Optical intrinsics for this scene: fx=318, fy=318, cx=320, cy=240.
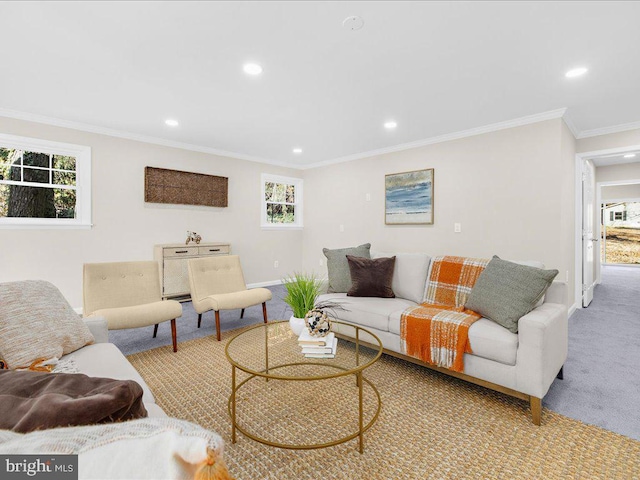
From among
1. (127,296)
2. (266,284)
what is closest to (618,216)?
(266,284)

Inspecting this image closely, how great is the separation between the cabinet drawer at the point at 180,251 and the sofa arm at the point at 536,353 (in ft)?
13.6

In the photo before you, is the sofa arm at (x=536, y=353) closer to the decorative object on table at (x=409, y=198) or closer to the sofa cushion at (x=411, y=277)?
the sofa cushion at (x=411, y=277)

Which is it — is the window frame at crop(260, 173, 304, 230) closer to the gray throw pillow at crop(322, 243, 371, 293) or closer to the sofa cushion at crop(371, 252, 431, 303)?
the gray throw pillow at crop(322, 243, 371, 293)

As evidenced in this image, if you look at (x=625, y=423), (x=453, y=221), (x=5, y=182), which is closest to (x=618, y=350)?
(x=625, y=423)

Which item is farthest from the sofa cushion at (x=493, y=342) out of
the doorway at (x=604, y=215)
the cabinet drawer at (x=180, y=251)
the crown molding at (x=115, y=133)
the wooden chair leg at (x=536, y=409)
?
the crown molding at (x=115, y=133)

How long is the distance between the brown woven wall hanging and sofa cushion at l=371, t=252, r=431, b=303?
3369 millimetres

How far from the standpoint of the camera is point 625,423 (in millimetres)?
1790

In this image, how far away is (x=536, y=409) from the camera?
1779 mm

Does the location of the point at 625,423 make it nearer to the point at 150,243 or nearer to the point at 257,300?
the point at 257,300

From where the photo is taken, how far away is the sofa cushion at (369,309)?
2.51 meters

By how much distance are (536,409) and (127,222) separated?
4774 mm

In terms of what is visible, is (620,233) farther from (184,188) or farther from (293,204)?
(184,188)

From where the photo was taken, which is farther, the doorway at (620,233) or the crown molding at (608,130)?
the doorway at (620,233)

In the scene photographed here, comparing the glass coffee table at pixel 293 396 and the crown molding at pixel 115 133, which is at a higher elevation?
the crown molding at pixel 115 133
